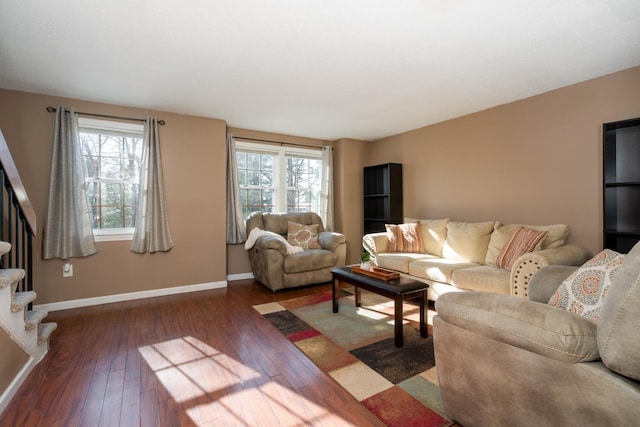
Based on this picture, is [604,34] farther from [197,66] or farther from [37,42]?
[37,42]

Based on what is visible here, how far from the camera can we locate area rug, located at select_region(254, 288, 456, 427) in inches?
66.4

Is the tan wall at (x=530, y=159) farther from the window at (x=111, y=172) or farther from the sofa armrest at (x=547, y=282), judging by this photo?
the window at (x=111, y=172)

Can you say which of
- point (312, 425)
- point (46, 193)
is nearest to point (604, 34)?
point (312, 425)

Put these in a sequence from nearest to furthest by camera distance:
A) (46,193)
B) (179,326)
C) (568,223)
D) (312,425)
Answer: (312,425) → (179,326) → (568,223) → (46,193)

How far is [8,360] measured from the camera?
1.80 metres

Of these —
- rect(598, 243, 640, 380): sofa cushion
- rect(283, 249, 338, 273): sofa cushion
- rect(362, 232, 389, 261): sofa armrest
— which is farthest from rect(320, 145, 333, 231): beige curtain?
rect(598, 243, 640, 380): sofa cushion

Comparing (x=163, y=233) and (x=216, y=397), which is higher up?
(x=163, y=233)

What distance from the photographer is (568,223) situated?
3088 mm

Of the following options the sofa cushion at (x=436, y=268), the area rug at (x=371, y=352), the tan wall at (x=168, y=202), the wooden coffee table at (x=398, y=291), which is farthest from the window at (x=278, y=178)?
the wooden coffee table at (x=398, y=291)

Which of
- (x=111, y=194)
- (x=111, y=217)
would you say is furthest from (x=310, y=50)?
(x=111, y=217)

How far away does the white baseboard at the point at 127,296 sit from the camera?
3.36 metres

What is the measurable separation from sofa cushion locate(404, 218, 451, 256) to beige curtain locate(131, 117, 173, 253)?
3.39 meters

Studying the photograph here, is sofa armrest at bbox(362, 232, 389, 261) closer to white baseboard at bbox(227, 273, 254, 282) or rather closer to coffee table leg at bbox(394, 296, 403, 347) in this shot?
coffee table leg at bbox(394, 296, 403, 347)

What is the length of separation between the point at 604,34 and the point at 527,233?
5.47ft
